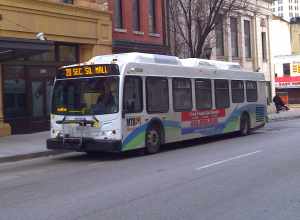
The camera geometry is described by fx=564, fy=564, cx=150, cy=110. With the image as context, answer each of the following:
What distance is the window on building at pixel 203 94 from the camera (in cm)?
1889

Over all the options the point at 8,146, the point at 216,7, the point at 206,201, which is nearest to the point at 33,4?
the point at 8,146

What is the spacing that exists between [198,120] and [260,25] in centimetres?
3045

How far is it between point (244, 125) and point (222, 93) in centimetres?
245

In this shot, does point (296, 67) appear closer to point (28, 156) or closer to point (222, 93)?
point (222, 93)

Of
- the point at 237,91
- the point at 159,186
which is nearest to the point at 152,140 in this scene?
the point at 159,186

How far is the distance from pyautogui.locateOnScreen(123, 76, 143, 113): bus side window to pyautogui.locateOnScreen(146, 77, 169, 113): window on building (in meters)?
0.40

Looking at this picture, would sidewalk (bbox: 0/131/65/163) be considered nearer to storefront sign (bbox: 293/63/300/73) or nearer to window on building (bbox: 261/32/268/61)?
window on building (bbox: 261/32/268/61)

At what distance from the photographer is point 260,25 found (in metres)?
47.4

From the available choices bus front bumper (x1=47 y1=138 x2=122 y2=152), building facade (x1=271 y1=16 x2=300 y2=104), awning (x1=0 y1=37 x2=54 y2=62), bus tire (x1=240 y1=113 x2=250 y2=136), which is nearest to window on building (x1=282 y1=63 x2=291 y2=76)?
building facade (x1=271 y1=16 x2=300 y2=104)

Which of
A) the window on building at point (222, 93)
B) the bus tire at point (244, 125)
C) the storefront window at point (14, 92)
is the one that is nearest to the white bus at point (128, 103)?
the window on building at point (222, 93)

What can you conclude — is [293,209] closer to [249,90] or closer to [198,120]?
[198,120]

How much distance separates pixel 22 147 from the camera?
17859 mm

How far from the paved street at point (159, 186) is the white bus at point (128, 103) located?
25.0 inches

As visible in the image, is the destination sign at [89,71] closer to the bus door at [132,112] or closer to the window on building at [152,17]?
the bus door at [132,112]
